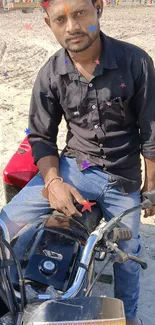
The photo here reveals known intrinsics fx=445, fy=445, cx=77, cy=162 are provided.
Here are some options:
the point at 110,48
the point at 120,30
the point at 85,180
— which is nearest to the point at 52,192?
the point at 85,180

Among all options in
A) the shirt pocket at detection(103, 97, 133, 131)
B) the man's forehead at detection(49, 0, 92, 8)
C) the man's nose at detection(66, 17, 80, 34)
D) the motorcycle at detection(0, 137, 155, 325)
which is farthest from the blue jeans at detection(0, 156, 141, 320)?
the man's forehead at detection(49, 0, 92, 8)

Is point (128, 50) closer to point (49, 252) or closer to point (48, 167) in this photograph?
point (48, 167)

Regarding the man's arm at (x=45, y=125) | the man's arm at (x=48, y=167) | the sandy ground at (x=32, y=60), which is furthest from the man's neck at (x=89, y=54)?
the sandy ground at (x=32, y=60)

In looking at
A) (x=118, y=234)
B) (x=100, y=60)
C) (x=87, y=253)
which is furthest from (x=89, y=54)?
(x=87, y=253)

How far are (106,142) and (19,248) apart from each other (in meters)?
0.83

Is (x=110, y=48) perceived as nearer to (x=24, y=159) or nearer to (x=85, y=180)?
(x=85, y=180)

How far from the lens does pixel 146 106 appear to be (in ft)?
7.29

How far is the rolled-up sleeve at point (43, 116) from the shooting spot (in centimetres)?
236

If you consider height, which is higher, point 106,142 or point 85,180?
point 106,142

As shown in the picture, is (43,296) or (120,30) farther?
(120,30)

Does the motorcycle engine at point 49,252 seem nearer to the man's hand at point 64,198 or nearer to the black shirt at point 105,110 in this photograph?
the man's hand at point 64,198

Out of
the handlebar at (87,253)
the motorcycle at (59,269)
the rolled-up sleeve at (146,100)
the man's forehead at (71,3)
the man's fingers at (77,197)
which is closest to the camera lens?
the motorcycle at (59,269)

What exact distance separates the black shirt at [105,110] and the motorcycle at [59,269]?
36 cm

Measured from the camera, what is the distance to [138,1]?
1123cm
